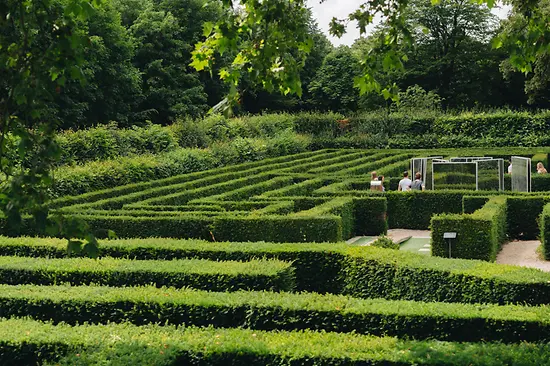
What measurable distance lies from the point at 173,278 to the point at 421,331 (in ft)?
13.2

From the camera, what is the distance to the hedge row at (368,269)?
1075 cm

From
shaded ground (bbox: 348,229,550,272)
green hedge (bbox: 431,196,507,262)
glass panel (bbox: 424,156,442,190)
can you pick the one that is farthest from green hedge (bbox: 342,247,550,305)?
glass panel (bbox: 424,156,442,190)

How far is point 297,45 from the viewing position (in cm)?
841

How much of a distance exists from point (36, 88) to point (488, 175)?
827 inches

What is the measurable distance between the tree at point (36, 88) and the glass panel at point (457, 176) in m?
19.7

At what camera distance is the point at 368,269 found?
40.1 ft

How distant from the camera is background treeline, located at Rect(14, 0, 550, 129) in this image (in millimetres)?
46312

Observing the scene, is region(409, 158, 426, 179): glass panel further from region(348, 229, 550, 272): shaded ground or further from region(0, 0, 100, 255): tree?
region(0, 0, 100, 255): tree

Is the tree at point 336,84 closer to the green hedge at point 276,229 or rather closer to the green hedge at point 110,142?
the green hedge at point 110,142

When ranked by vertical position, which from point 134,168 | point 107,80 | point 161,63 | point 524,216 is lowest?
point 524,216

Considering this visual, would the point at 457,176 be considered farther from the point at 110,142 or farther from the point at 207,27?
the point at 207,27

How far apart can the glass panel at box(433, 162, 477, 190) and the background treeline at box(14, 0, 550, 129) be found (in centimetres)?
2129

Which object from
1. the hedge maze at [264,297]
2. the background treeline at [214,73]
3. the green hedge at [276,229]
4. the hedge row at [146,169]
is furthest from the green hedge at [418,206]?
the background treeline at [214,73]

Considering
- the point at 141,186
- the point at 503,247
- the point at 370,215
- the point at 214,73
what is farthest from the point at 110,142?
the point at 214,73
